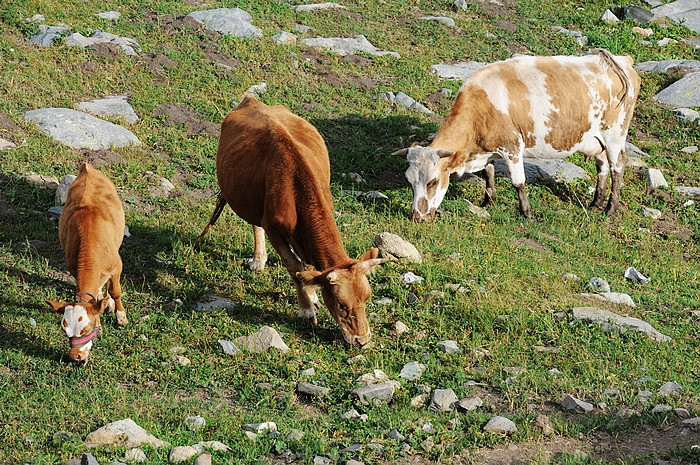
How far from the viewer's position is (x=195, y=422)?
7.72 metres

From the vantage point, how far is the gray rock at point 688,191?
16.0m

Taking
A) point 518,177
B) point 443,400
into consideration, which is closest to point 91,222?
point 443,400

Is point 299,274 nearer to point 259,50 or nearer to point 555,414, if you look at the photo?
point 555,414

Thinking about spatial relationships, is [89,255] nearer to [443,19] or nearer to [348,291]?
[348,291]

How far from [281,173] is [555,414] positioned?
396cm

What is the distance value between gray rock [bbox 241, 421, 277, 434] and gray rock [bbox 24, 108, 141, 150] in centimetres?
790

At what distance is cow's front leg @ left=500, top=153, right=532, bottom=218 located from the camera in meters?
14.7

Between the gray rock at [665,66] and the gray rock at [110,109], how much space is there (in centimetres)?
1279

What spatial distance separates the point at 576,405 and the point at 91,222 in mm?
5564

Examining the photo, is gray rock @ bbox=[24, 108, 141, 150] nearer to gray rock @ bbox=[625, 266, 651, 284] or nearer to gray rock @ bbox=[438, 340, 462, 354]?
gray rock @ bbox=[438, 340, 462, 354]

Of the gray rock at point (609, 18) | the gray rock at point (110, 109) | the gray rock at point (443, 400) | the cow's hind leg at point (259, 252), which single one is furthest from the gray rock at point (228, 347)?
the gray rock at point (609, 18)

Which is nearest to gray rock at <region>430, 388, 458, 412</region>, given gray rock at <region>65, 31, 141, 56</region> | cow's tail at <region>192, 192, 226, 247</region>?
cow's tail at <region>192, 192, 226, 247</region>

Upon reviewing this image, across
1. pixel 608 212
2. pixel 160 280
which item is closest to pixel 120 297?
pixel 160 280

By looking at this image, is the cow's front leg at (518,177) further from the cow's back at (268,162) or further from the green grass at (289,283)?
the cow's back at (268,162)
